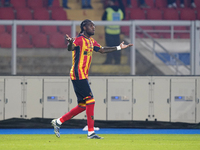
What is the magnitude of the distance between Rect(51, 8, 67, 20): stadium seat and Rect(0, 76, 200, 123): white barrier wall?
648cm

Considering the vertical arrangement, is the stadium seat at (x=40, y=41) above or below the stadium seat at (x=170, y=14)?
below

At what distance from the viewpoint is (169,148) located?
666 cm

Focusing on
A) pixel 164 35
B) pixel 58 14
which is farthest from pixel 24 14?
pixel 164 35

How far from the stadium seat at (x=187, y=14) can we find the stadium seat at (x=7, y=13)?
7219 millimetres

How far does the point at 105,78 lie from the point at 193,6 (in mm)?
10219

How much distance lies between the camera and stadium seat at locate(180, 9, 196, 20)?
19.7 meters

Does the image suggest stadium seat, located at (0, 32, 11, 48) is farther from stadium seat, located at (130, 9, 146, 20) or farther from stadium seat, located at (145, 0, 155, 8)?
stadium seat, located at (145, 0, 155, 8)

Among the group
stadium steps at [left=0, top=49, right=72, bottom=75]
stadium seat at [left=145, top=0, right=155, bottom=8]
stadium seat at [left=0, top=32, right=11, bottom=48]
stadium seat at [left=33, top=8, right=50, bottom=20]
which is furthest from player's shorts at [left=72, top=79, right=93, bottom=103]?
stadium seat at [left=145, top=0, right=155, bottom=8]

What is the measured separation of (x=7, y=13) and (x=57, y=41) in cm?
602

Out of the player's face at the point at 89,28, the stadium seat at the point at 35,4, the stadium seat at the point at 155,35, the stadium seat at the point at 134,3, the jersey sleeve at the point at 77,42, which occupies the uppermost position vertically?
the stadium seat at the point at 134,3

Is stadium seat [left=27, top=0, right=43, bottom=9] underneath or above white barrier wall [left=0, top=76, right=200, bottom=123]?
above

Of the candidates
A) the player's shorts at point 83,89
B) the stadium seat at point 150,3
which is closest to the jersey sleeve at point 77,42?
the player's shorts at point 83,89

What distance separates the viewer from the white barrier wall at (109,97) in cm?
1176

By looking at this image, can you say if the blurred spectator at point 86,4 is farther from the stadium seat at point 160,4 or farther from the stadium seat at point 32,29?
the stadium seat at point 32,29
